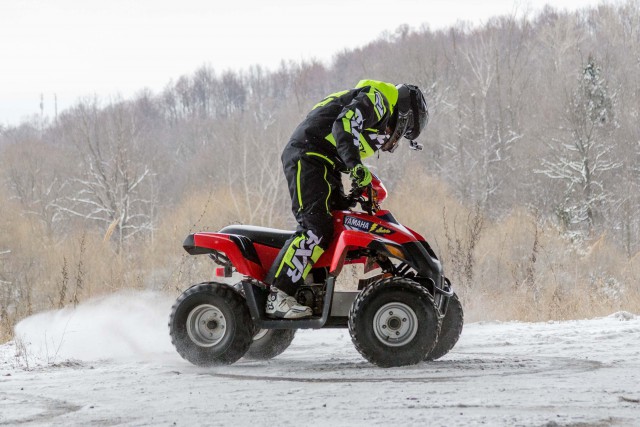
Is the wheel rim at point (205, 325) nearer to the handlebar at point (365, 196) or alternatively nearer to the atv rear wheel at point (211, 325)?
the atv rear wheel at point (211, 325)

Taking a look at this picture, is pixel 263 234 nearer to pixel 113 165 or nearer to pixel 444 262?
pixel 444 262

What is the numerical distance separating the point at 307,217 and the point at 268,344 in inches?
56.8

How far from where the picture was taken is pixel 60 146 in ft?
262

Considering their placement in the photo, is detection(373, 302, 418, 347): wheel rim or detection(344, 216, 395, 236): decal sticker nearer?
detection(373, 302, 418, 347): wheel rim

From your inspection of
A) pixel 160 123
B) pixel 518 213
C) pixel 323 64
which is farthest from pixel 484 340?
pixel 160 123

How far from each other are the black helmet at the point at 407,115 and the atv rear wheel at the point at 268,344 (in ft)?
6.17

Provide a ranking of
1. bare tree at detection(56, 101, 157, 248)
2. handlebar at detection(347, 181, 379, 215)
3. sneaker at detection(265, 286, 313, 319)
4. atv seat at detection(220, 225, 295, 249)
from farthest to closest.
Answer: bare tree at detection(56, 101, 157, 248) → atv seat at detection(220, 225, 295, 249) → sneaker at detection(265, 286, 313, 319) → handlebar at detection(347, 181, 379, 215)

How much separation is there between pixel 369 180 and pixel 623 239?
3803 cm

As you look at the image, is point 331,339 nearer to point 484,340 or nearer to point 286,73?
point 484,340

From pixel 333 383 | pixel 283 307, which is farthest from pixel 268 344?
pixel 333 383

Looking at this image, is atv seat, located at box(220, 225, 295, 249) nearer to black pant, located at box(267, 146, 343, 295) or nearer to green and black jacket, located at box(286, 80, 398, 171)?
black pant, located at box(267, 146, 343, 295)

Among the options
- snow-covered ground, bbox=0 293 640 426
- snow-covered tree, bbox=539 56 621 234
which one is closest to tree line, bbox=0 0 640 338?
snow-covered tree, bbox=539 56 621 234

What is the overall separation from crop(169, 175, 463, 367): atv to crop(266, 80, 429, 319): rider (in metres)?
0.12

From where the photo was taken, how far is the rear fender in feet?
22.3
